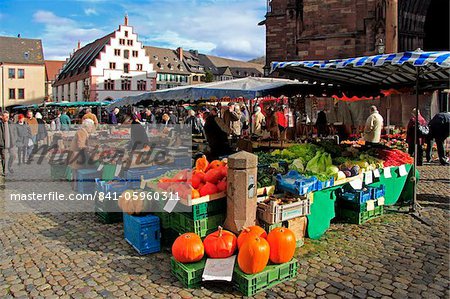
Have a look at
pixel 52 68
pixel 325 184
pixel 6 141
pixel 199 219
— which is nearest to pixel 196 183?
pixel 199 219

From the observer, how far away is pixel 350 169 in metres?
7.11

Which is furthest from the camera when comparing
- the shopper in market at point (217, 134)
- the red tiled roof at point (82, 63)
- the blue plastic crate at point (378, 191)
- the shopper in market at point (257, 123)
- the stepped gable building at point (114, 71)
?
the red tiled roof at point (82, 63)

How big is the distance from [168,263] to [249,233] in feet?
4.04

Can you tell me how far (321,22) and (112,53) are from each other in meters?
48.9

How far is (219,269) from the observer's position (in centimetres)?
462

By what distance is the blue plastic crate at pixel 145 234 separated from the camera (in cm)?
554

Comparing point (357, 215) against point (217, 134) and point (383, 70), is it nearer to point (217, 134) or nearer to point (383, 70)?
point (383, 70)

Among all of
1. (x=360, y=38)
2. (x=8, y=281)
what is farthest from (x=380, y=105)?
(x=8, y=281)

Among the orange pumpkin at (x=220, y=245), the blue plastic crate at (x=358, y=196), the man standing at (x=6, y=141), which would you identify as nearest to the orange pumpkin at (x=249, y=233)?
the orange pumpkin at (x=220, y=245)

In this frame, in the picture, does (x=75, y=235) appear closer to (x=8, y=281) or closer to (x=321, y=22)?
(x=8, y=281)

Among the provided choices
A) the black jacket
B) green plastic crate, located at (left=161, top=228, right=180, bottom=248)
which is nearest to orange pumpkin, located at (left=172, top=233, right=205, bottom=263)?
green plastic crate, located at (left=161, top=228, right=180, bottom=248)

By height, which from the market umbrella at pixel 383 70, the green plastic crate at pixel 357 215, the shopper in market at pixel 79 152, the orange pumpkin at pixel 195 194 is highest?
the market umbrella at pixel 383 70

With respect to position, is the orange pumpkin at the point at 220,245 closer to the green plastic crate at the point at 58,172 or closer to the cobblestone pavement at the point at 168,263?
the cobblestone pavement at the point at 168,263

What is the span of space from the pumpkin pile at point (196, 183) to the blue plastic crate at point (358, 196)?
7.91 feet
